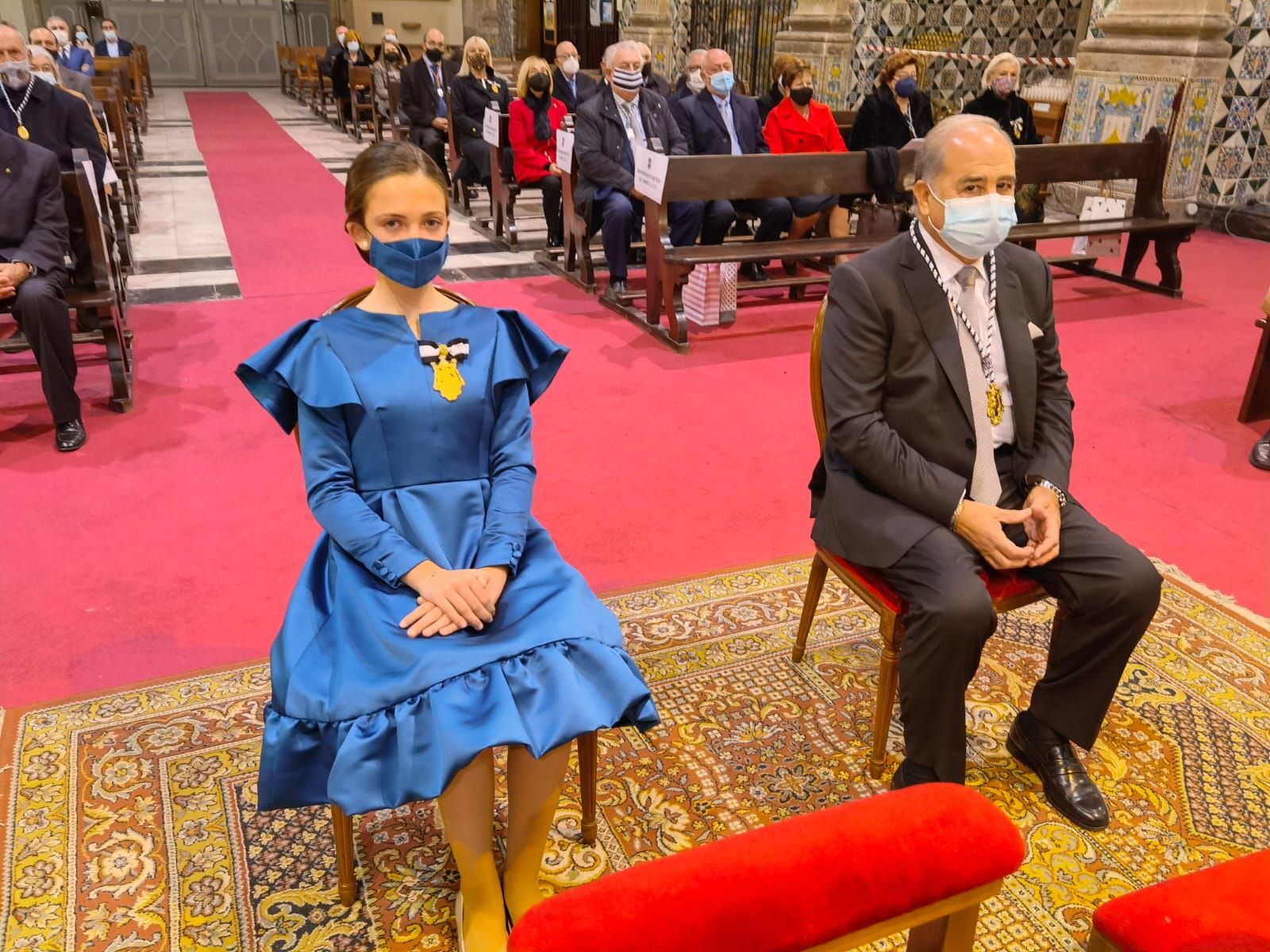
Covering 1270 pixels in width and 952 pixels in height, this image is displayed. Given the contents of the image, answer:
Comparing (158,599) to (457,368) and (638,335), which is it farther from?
(638,335)

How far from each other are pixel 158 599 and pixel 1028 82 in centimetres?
1063

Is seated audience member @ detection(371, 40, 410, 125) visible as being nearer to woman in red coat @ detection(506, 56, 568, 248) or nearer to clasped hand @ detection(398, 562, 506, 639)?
woman in red coat @ detection(506, 56, 568, 248)

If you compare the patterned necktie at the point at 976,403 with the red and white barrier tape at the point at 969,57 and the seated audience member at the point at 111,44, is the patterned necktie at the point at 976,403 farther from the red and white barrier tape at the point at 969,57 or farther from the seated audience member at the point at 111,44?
the seated audience member at the point at 111,44

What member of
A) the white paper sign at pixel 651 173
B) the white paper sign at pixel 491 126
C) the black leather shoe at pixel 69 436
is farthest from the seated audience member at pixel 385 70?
the black leather shoe at pixel 69 436

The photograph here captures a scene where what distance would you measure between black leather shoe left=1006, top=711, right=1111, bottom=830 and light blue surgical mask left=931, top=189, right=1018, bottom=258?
3.27 ft

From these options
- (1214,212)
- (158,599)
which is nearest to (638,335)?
(158,599)

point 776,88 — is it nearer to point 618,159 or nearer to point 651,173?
point 618,159

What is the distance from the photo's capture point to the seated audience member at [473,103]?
7.78 meters

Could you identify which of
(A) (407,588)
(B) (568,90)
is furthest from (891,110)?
(A) (407,588)

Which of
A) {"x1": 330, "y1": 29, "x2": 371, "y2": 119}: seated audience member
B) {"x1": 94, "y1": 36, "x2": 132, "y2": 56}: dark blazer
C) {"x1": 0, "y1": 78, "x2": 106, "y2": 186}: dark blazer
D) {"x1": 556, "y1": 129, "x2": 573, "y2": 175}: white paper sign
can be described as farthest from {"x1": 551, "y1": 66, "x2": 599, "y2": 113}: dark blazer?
{"x1": 94, "y1": 36, "x2": 132, "y2": 56}: dark blazer

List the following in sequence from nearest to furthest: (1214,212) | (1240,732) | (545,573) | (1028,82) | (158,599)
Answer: (545,573) < (1240,732) < (158,599) < (1214,212) < (1028,82)

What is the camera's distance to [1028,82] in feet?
35.8

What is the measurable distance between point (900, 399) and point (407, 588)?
3.51ft

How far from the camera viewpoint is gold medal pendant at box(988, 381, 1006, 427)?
2.23 meters
